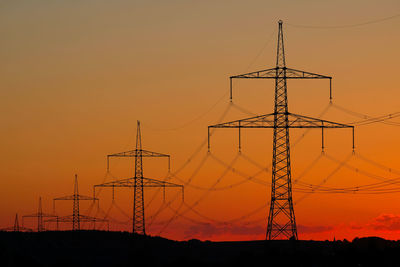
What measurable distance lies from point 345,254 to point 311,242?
24494mm

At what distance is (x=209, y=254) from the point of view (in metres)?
173

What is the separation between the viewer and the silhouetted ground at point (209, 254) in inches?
5487

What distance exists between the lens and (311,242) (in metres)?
172

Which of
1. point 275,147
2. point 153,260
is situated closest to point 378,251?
point 153,260

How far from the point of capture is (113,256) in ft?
580

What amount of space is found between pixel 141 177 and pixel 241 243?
43.0m

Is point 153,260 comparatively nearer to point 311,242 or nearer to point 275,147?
point 311,242

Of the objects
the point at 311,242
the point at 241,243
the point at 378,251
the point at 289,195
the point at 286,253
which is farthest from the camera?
the point at 241,243

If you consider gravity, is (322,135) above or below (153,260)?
above

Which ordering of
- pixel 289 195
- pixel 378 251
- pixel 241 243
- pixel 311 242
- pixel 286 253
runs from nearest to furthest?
pixel 289 195, pixel 286 253, pixel 378 251, pixel 311 242, pixel 241 243

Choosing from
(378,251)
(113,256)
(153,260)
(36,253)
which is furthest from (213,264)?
(36,253)

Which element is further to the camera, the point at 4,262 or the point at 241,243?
the point at 241,243

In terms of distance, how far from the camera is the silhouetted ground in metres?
139

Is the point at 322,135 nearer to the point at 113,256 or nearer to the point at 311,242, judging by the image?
the point at 311,242
